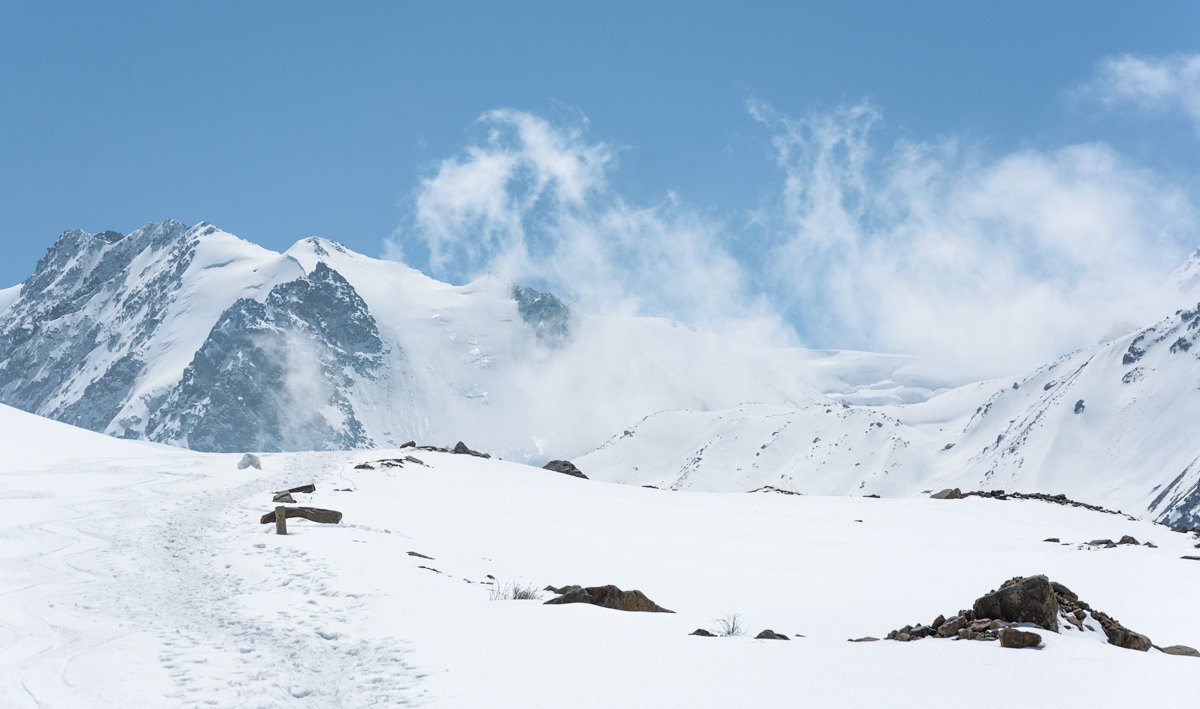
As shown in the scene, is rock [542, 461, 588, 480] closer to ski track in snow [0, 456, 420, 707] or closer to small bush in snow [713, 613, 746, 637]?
ski track in snow [0, 456, 420, 707]

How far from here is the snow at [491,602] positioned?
5.76 m

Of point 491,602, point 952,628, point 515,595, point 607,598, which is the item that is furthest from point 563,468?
point 952,628

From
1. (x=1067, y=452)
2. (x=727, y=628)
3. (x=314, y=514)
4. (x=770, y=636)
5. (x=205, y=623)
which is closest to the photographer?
(x=770, y=636)

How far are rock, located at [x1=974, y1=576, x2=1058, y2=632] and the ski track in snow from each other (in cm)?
516

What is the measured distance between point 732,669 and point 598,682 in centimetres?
103

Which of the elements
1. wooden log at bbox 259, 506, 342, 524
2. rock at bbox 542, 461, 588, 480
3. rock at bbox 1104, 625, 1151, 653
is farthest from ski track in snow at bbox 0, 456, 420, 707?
rock at bbox 542, 461, 588, 480

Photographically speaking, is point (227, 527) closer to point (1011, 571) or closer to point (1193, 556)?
point (1011, 571)

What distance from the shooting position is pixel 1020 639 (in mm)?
6289

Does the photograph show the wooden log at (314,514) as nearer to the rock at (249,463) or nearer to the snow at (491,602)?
the snow at (491,602)

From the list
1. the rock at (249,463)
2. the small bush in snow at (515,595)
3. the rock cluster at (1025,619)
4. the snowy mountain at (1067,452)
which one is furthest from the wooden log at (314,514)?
the snowy mountain at (1067,452)

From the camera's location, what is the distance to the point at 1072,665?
5789mm

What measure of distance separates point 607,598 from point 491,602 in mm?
1287

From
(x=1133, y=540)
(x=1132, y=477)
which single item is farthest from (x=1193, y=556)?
(x=1132, y=477)

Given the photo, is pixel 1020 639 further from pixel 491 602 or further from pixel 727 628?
pixel 491 602
